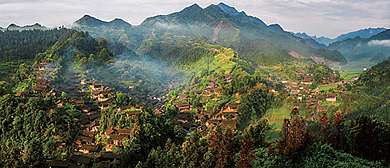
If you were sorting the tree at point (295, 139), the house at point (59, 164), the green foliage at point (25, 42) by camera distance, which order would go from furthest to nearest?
the green foliage at point (25, 42), the house at point (59, 164), the tree at point (295, 139)

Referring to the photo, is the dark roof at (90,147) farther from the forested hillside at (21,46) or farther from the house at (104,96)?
the forested hillside at (21,46)

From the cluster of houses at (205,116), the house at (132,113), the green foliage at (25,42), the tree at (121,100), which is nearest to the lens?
the house at (132,113)

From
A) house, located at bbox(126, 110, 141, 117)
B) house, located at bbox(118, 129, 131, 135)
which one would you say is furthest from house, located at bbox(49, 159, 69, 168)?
house, located at bbox(126, 110, 141, 117)

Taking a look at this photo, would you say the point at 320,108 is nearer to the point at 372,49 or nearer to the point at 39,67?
the point at 39,67

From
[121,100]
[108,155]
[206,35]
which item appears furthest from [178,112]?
[206,35]

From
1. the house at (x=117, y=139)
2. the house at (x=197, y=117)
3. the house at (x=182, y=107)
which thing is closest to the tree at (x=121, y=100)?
the house at (x=182, y=107)

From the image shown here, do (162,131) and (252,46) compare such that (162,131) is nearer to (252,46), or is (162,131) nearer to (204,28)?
(252,46)
